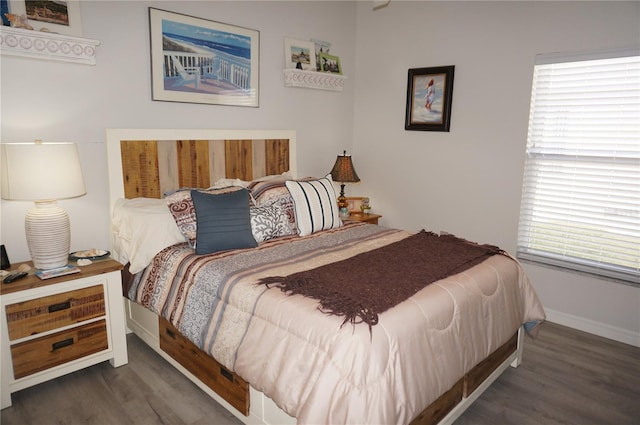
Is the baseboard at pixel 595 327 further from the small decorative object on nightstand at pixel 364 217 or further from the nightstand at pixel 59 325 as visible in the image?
the nightstand at pixel 59 325

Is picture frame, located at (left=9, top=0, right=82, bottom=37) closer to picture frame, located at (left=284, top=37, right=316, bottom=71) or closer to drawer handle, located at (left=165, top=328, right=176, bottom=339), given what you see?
picture frame, located at (left=284, top=37, right=316, bottom=71)

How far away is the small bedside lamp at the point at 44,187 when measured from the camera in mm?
2141

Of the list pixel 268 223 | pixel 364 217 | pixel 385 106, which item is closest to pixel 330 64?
pixel 385 106

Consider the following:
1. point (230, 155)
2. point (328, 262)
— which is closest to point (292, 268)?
point (328, 262)

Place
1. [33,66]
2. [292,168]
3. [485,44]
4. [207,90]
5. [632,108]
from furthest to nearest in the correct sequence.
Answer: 1. [292,168]
2. [485,44]
3. [207,90]
4. [632,108]
5. [33,66]

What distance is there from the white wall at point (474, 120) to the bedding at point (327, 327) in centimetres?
97

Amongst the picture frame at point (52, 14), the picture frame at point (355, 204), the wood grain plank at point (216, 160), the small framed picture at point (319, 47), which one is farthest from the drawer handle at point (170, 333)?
the small framed picture at point (319, 47)

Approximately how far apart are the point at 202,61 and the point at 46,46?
1.02m

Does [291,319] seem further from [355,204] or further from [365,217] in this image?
[355,204]

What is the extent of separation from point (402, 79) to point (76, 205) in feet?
9.52

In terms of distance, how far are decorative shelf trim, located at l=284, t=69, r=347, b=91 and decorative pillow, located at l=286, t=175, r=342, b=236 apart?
1.08 m

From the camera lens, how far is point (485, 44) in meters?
3.48

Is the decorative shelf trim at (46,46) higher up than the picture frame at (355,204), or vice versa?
the decorative shelf trim at (46,46)

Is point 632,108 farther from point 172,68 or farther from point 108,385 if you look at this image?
point 108,385
